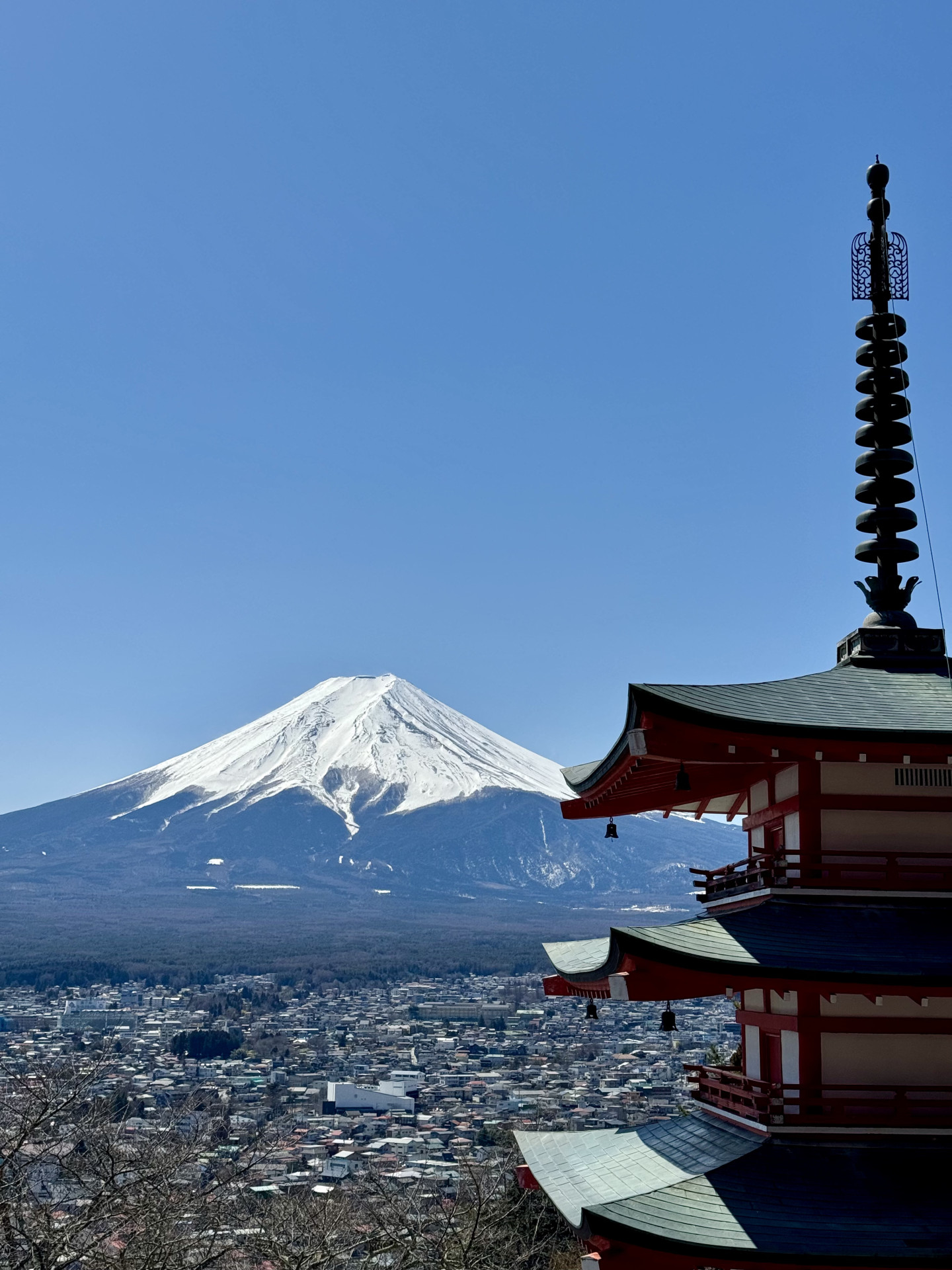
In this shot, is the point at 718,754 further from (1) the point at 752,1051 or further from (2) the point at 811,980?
(1) the point at 752,1051

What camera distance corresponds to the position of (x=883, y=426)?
12445mm

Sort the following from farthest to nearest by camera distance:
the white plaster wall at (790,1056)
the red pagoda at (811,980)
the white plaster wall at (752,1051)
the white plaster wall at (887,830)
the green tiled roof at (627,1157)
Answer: the white plaster wall at (752,1051)
the white plaster wall at (887,830)
the white plaster wall at (790,1056)
the green tiled roof at (627,1157)
the red pagoda at (811,980)

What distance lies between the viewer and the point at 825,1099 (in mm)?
10125

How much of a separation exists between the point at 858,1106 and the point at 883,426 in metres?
5.68

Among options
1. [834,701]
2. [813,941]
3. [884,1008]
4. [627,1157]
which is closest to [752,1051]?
[627,1157]

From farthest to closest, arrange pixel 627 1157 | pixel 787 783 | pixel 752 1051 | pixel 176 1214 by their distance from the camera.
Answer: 1. pixel 176 1214
2. pixel 752 1051
3. pixel 627 1157
4. pixel 787 783

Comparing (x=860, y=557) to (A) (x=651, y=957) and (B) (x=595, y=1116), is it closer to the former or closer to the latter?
(A) (x=651, y=957)

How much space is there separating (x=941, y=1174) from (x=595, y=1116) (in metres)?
38.8

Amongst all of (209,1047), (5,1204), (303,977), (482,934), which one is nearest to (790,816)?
(5,1204)

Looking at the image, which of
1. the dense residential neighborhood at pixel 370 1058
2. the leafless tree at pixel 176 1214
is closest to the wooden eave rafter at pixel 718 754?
the leafless tree at pixel 176 1214

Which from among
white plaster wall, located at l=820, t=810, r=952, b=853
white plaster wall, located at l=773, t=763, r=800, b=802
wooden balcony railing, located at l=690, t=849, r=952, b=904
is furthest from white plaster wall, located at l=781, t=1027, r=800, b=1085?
white plaster wall, located at l=773, t=763, r=800, b=802

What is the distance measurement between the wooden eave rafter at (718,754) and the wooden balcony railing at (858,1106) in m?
2.32

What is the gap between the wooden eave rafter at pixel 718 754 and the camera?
10219 mm

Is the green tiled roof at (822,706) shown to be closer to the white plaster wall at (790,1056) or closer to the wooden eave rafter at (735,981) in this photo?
the wooden eave rafter at (735,981)
